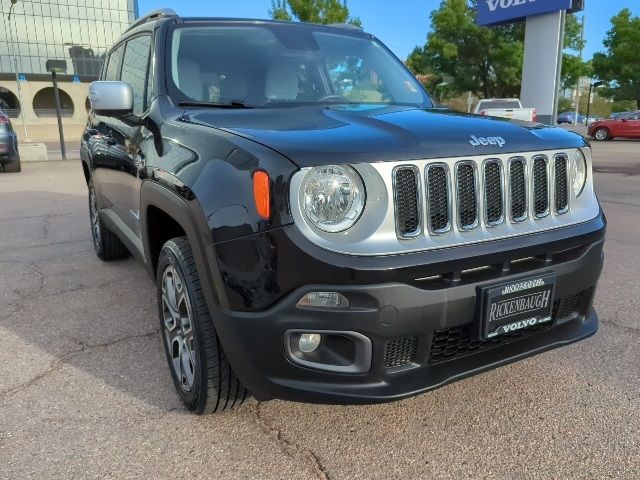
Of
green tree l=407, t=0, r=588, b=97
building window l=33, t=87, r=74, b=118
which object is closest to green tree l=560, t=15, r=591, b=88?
green tree l=407, t=0, r=588, b=97

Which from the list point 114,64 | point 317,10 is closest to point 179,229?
point 114,64

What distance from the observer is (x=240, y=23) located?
3.39m

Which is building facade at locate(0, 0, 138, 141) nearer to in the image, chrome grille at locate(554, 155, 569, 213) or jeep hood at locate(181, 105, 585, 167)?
jeep hood at locate(181, 105, 585, 167)

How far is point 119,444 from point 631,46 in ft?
146

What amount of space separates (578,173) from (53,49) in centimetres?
5912

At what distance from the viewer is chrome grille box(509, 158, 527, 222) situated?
2.24 metres

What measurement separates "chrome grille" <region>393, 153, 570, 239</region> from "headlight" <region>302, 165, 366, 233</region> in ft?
0.46

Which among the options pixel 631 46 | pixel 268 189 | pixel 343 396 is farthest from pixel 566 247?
pixel 631 46

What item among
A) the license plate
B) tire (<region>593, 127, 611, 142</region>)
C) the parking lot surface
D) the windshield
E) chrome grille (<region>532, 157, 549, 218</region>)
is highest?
the windshield

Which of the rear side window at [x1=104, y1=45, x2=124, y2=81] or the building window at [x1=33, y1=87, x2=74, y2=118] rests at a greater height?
the rear side window at [x1=104, y1=45, x2=124, y2=81]

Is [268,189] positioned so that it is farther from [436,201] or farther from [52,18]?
[52,18]

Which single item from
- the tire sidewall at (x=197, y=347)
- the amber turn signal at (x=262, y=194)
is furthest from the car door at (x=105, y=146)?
the amber turn signal at (x=262, y=194)

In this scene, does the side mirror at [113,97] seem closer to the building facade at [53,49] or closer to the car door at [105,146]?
the car door at [105,146]

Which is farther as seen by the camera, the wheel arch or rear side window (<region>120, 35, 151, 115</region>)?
rear side window (<region>120, 35, 151, 115</region>)
